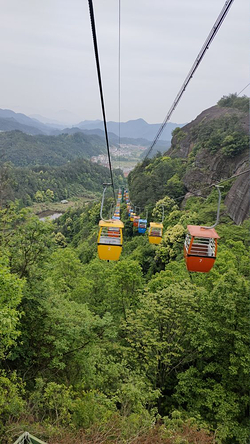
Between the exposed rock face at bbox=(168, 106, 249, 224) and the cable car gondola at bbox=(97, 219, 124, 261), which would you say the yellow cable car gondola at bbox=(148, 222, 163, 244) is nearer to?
the cable car gondola at bbox=(97, 219, 124, 261)

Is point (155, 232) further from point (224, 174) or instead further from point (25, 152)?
point (25, 152)

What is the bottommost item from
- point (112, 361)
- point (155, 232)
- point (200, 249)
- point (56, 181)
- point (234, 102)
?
point (112, 361)

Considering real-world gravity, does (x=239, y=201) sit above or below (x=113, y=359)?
above

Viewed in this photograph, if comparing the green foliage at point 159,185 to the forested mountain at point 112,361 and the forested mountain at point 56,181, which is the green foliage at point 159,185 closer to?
the forested mountain at point 112,361

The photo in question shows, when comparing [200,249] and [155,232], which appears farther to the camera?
[155,232]

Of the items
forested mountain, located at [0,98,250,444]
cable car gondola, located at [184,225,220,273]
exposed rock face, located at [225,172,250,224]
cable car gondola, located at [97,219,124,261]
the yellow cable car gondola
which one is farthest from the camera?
exposed rock face, located at [225,172,250,224]

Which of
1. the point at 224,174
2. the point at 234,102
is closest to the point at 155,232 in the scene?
the point at 224,174

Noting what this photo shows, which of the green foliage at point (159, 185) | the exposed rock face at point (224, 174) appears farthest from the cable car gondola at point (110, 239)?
the green foliage at point (159, 185)

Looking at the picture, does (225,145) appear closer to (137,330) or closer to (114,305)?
(114,305)

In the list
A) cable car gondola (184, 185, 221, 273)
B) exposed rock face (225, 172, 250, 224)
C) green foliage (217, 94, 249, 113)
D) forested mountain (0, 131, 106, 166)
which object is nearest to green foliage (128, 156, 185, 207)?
exposed rock face (225, 172, 250, 224)
